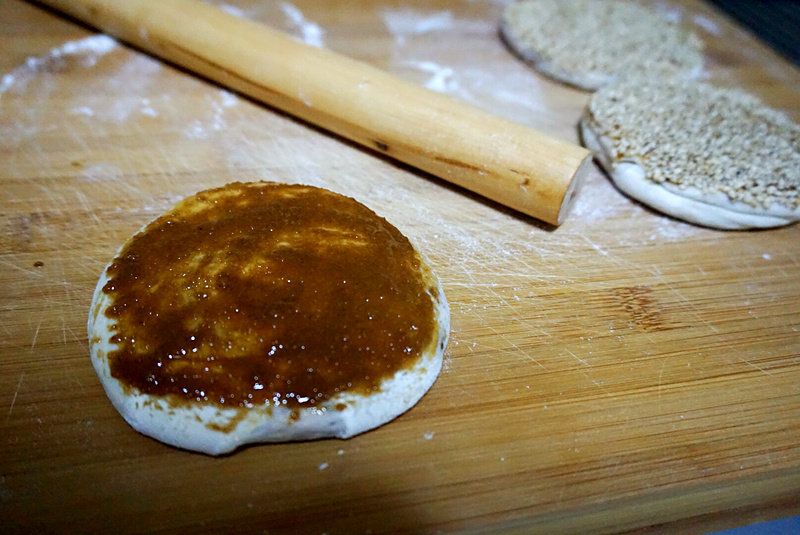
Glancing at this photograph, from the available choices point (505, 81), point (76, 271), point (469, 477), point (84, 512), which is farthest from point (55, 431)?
point (505, 81)

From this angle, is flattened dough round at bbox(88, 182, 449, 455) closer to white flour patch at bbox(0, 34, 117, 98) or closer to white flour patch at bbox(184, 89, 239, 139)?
white flour patch at bbox(184, 89, 239, 139)

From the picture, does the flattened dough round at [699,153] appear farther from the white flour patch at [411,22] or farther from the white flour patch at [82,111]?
the white flour patch at [82,111]

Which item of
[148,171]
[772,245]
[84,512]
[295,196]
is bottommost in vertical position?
[84,512]

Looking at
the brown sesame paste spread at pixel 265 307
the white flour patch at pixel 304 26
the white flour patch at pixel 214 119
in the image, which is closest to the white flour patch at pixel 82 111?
the white flour patch at pixel 214 119

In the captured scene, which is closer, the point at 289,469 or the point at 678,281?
the point at 289,469

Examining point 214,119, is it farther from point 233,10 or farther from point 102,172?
point 233,10

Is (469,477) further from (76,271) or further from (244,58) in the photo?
(244,58)
